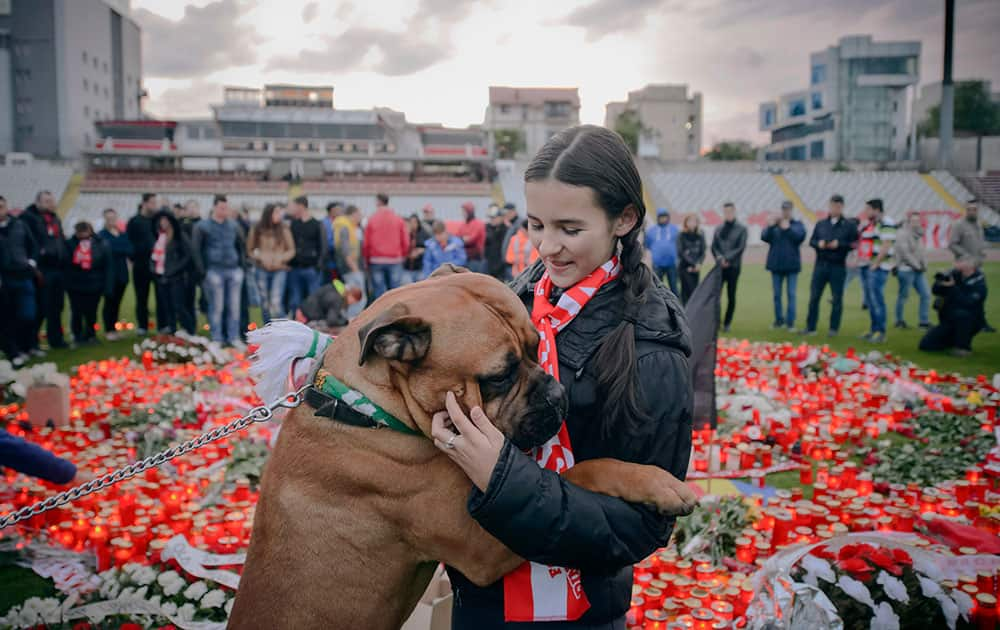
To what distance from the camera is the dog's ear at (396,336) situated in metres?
1.76

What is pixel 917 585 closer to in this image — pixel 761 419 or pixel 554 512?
pixel 554 512

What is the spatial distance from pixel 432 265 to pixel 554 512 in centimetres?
1125

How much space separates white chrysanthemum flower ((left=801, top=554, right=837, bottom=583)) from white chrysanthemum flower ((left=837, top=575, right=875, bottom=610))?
1.6 inches

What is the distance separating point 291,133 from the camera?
209 feet

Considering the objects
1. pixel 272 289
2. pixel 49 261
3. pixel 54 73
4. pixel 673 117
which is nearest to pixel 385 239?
pixel 272 289

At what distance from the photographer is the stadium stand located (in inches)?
1626

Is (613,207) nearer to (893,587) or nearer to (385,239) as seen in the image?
(893,587)

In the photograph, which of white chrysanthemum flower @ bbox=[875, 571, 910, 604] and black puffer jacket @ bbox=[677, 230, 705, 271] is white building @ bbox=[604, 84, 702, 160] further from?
white chrysanthemum flower @ bbox=[875, 571, 910, 604]

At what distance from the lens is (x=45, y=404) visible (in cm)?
652

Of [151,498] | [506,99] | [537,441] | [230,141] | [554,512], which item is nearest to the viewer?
[554,512]

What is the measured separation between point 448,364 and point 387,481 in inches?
14.4

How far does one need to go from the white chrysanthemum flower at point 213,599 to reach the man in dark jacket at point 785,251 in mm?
11055

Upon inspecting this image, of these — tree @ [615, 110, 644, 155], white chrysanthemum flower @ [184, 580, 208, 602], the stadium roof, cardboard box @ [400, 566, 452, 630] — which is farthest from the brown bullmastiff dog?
the stadium roof

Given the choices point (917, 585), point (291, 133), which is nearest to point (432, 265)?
point (917, 585)
